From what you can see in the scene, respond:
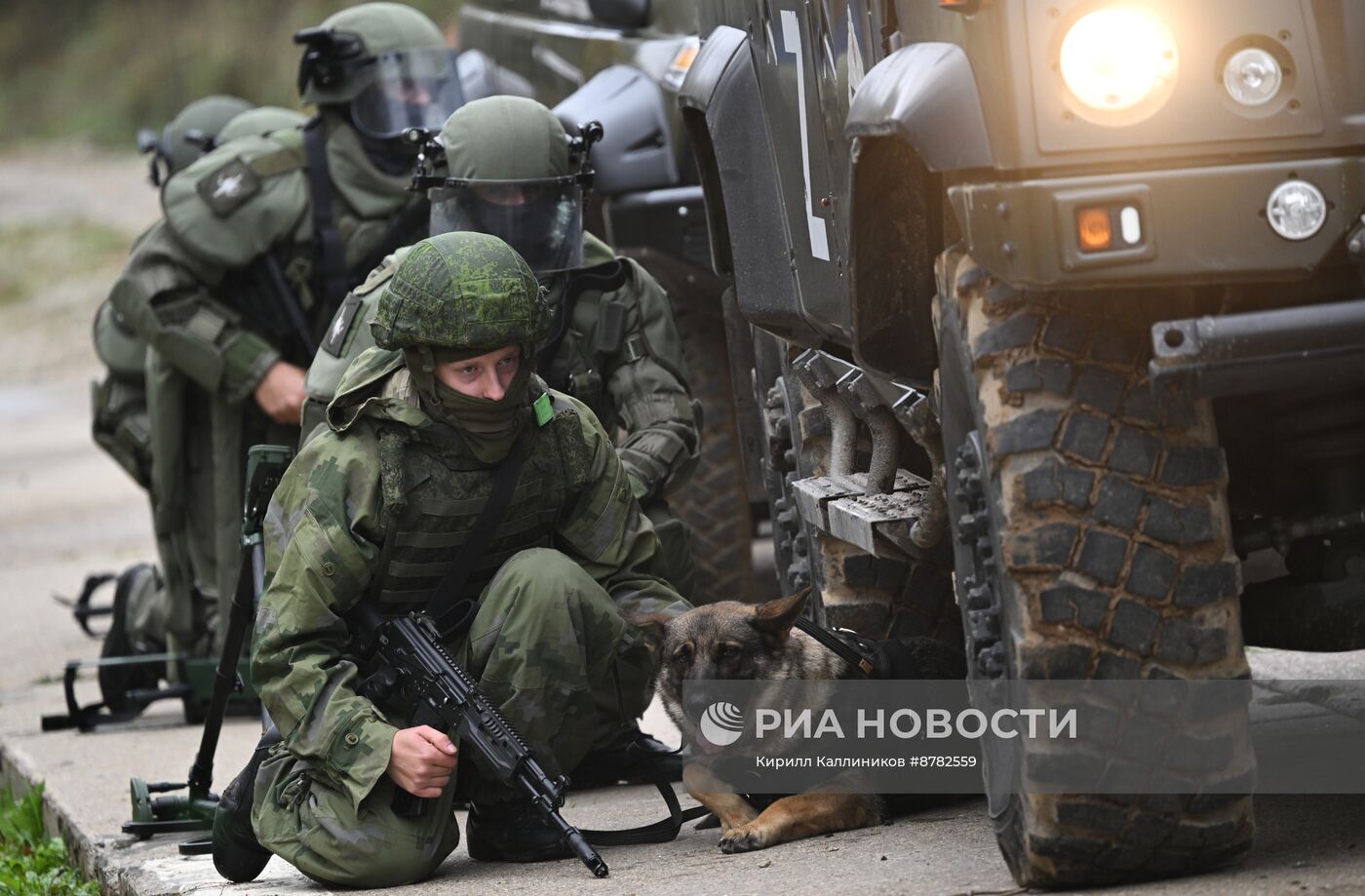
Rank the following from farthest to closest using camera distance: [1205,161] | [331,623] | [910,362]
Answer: [331,623]
[910,362]
[1205,161]

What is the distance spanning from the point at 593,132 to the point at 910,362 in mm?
1910

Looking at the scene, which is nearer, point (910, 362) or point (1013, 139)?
point (1013, 139)

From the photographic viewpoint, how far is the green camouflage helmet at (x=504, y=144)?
5.69 metres

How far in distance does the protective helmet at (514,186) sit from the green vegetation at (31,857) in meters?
1.80

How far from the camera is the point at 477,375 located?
178 inches

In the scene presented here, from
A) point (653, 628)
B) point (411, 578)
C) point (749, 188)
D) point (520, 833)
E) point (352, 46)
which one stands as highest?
point (352, 46)

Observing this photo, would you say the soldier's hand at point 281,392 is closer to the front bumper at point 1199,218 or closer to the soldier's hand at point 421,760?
the soldier's hand at point 421,760

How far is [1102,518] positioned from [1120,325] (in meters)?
0.29

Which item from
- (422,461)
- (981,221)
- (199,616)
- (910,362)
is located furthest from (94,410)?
(981,221)

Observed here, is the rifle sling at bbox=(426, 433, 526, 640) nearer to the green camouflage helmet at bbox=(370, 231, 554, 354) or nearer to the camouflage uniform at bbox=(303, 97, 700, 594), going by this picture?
the green camouflage helmet at bbox=(370, 231, 554, 354)

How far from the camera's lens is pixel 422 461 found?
181 inches

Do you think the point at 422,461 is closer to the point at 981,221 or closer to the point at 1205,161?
the point at 981,221

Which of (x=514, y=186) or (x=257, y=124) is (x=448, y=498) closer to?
(x=514, y=186)

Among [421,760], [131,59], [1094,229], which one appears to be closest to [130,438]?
[421,760]
